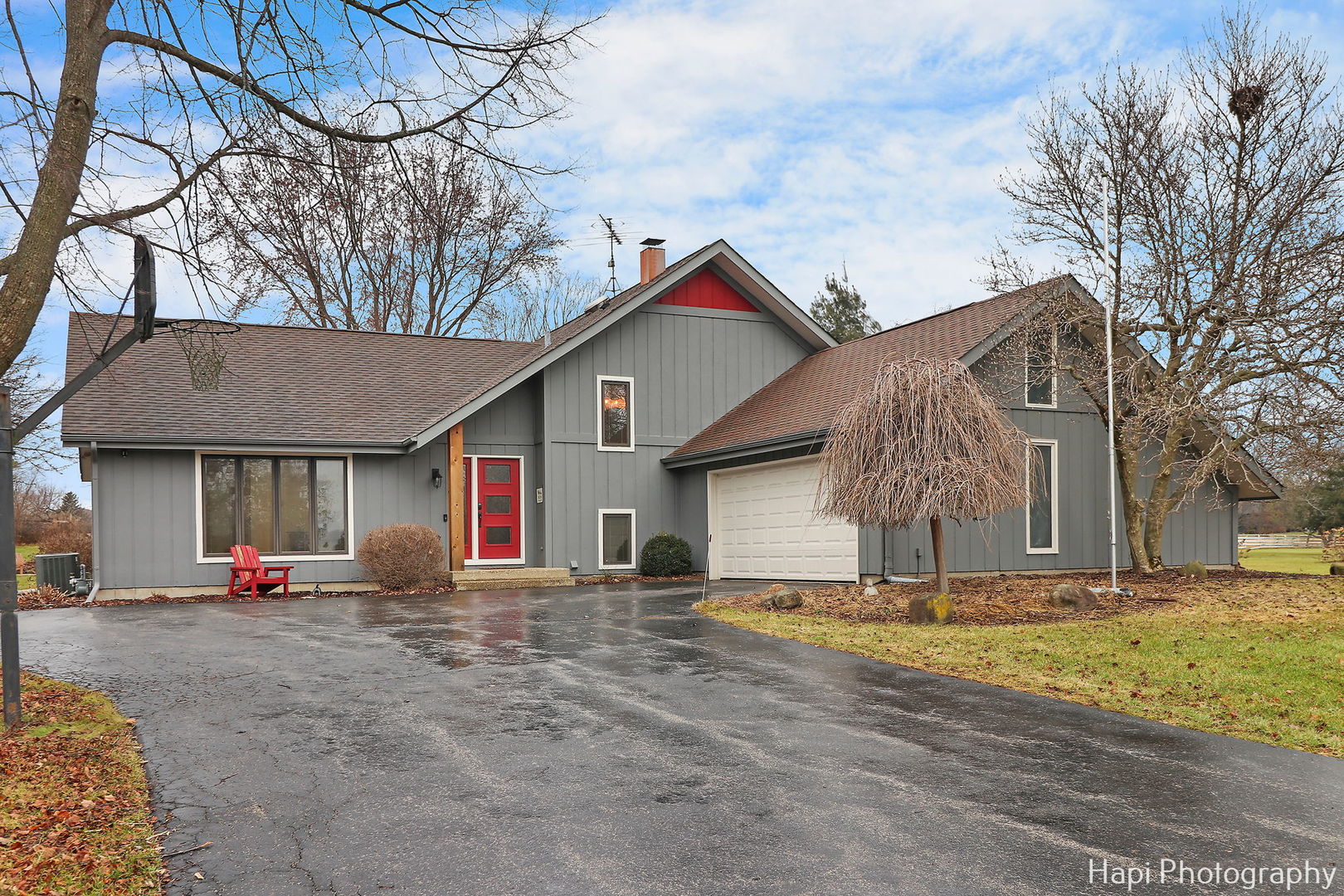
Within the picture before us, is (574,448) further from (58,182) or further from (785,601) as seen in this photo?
(58,182)

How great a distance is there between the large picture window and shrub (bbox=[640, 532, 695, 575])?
5626 mm

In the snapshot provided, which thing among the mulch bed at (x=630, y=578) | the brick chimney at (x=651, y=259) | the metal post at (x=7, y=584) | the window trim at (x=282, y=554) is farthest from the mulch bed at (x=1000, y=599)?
the brick chimney at (x=651, y=259)

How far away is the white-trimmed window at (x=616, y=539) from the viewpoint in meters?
20.2

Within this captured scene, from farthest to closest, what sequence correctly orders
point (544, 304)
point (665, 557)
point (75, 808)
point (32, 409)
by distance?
point (544, 304)
point (32, 409)
point (665, 557)
point (75, 808)

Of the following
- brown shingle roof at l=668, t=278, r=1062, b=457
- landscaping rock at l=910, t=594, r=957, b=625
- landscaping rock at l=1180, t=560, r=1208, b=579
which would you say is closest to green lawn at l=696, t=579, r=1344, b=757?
landscaping rock at l=910, t=594, r=957, b=625

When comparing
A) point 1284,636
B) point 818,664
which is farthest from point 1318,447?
point 818,664

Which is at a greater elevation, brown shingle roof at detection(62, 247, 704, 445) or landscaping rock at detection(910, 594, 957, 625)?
brown shingle roof at detection(62, 247, 704, 445)

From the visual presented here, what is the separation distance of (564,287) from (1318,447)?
988 inches

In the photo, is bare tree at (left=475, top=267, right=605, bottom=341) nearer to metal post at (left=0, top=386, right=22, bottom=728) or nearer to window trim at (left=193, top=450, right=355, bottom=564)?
window trim at (left=193, top=450, right=355, bottom=564)

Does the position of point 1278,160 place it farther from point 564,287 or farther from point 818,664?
point 564,287

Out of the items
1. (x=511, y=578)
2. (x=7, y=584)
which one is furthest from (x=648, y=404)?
(x=7, y=584)

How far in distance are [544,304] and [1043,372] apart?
69.5ft

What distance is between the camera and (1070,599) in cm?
1234

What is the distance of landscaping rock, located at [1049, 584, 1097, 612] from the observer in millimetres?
12336
